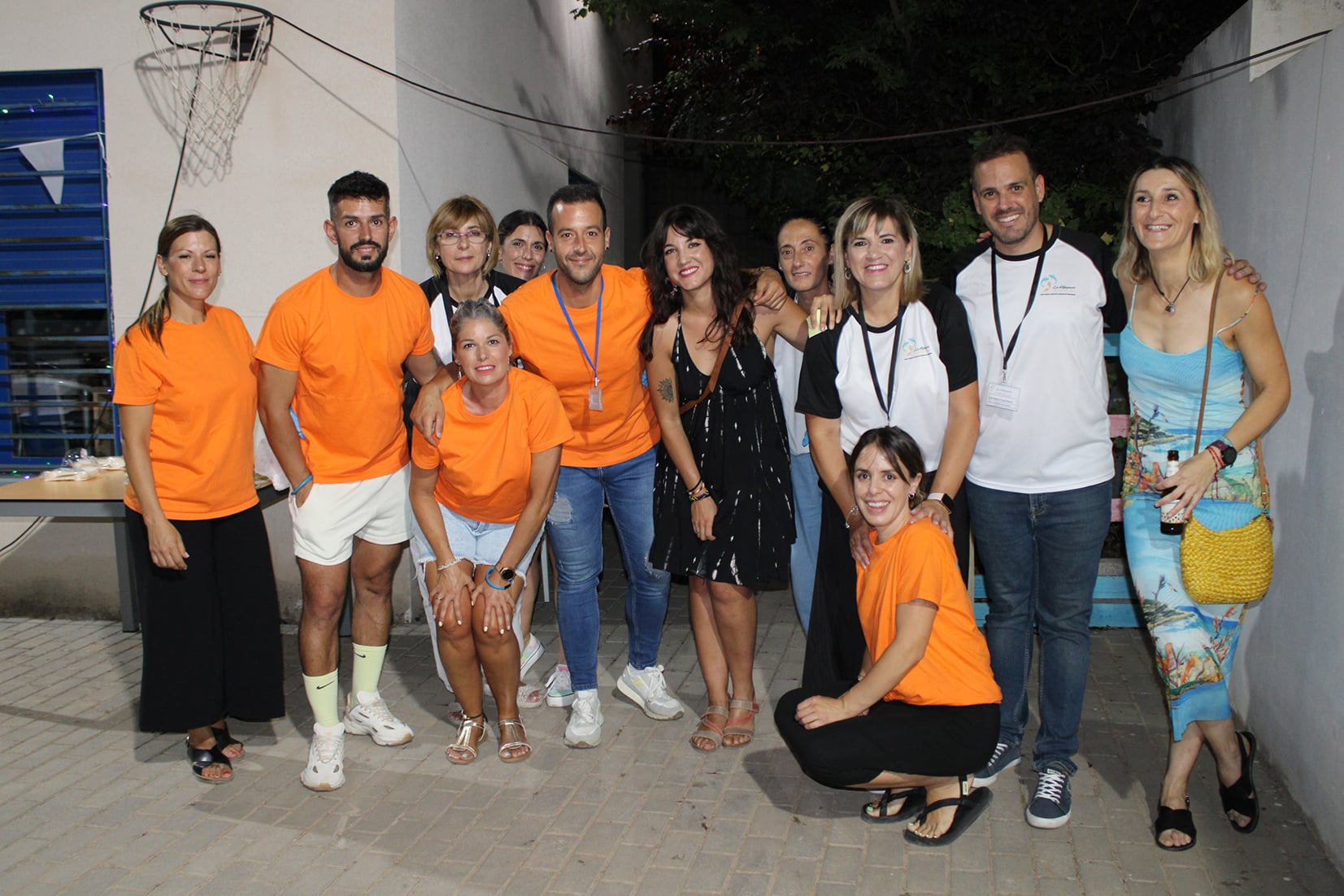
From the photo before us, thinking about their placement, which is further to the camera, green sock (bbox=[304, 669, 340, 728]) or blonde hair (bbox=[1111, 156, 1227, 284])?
green sock (bbox=[304, 669, 340, 728])

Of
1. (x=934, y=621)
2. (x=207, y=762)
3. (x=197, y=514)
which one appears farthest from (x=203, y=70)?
(x=934, y=621)

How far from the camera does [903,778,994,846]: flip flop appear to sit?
3479 millimetres

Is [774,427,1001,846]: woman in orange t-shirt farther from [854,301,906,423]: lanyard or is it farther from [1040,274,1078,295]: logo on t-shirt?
[1040,274,1078,295]: logo on t-shirt

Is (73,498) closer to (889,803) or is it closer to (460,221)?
(460,221)

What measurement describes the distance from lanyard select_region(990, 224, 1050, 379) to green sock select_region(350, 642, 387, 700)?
2.66 m

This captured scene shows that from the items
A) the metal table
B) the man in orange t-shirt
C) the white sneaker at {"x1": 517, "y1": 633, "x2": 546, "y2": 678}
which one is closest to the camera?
the man in orange t-shirt

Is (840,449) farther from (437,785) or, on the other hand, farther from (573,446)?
(437,785)

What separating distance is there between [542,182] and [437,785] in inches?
239

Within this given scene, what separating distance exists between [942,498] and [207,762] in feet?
9.53

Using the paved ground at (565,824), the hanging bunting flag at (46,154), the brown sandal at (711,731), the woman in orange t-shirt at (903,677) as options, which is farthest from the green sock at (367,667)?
the hanging bunting flag at (46,154)

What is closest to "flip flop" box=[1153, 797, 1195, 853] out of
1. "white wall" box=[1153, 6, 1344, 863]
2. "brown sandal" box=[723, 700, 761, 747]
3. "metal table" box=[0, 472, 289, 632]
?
"white wall" box=[1153, 6, 1344, 863]

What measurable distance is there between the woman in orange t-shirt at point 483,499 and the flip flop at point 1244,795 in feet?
8.14

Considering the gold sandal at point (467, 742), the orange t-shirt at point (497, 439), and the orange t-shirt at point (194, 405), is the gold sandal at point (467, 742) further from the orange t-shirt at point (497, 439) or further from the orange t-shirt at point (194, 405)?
the orange t-shirt at point (194, 405)

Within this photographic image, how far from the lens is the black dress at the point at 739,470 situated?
4047 mm
